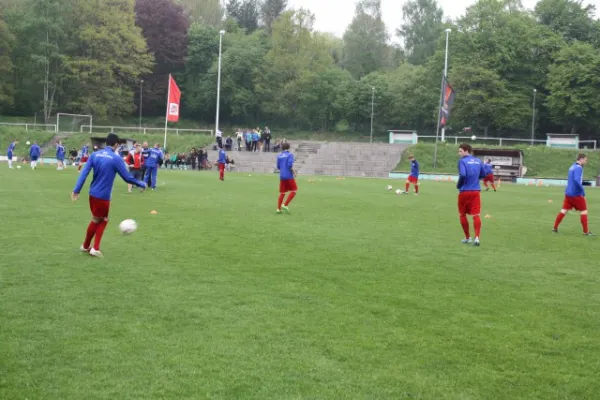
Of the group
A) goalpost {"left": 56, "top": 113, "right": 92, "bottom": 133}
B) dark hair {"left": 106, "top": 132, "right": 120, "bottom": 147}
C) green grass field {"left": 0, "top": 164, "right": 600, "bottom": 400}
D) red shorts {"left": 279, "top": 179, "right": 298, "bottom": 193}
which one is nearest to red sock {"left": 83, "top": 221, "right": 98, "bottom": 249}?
green grass field {"left": 0, "top": 164, "right": 600, "bottom": 400}

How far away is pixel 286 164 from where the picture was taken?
56.1ft

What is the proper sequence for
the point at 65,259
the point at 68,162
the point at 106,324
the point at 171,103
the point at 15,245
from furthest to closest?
the point at 68,162 → the point at 171,103 → the point at 15,245 → the point at 65,259 → the point at 106,324

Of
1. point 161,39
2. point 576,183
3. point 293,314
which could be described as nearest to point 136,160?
point 576,183

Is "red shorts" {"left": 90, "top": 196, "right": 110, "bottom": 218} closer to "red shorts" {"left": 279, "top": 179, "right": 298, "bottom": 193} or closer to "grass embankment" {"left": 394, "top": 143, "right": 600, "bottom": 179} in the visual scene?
"red shorts" {"left": 279, "top": 179, "right": 298, "bottom": 193}

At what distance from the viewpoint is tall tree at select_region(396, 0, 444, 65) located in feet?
286

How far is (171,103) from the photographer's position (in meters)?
38.7

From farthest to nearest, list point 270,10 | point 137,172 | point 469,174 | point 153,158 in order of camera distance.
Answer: point 270,10 < point 137,172 < point 153,158 < point 469,174

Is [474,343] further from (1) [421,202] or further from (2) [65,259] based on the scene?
(1) [421,202]

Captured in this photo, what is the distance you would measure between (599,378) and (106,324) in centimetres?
460

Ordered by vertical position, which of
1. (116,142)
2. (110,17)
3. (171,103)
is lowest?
(116,142)

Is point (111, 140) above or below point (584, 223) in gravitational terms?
above

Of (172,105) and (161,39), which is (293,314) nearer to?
(172,105)

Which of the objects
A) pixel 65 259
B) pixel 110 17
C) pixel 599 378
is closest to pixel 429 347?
pixel 599 378

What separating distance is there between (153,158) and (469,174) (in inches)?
580
